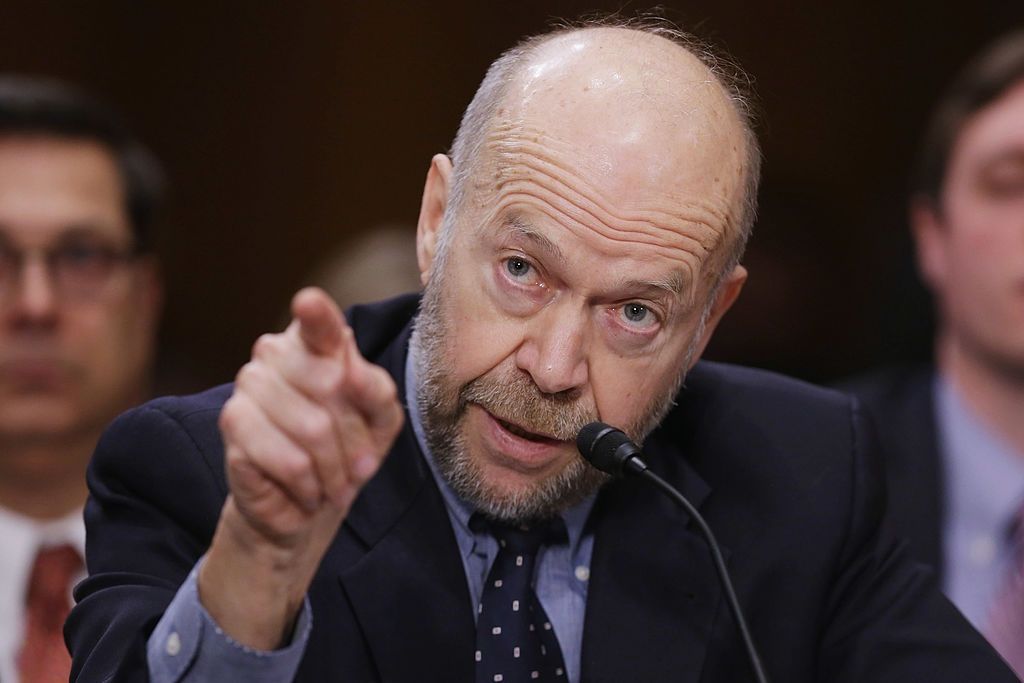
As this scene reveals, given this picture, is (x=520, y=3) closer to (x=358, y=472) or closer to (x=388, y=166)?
(x=388, y=166)

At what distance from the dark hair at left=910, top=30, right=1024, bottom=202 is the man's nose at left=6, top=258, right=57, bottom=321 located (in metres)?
1.83

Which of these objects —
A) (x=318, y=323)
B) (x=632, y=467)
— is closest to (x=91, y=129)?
(x=632, y=467)

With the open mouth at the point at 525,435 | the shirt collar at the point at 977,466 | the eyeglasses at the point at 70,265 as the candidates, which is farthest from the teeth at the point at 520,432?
the shirt collar at the point at 977,466

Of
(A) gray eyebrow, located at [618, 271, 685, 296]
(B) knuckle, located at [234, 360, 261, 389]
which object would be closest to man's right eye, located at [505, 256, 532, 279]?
(A) gray eyebrow, located at [618, 271, 685, 296]

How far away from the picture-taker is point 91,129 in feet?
8.81

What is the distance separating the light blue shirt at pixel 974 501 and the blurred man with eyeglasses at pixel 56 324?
5.27ft

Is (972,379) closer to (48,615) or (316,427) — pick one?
(48,615)

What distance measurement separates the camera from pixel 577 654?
1669mm

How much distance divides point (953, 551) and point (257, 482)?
1.91 m

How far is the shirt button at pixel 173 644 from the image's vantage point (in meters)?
1.29

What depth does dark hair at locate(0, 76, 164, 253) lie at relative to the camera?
262cm

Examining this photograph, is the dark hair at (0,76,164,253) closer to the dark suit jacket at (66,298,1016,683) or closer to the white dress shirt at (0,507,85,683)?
the white dress shirt at (0,507,85,683)

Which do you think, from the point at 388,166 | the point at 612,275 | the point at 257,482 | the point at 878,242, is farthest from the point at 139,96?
the point at 257,482

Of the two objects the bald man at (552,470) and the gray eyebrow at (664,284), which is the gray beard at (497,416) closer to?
the bald man at (552,470)
